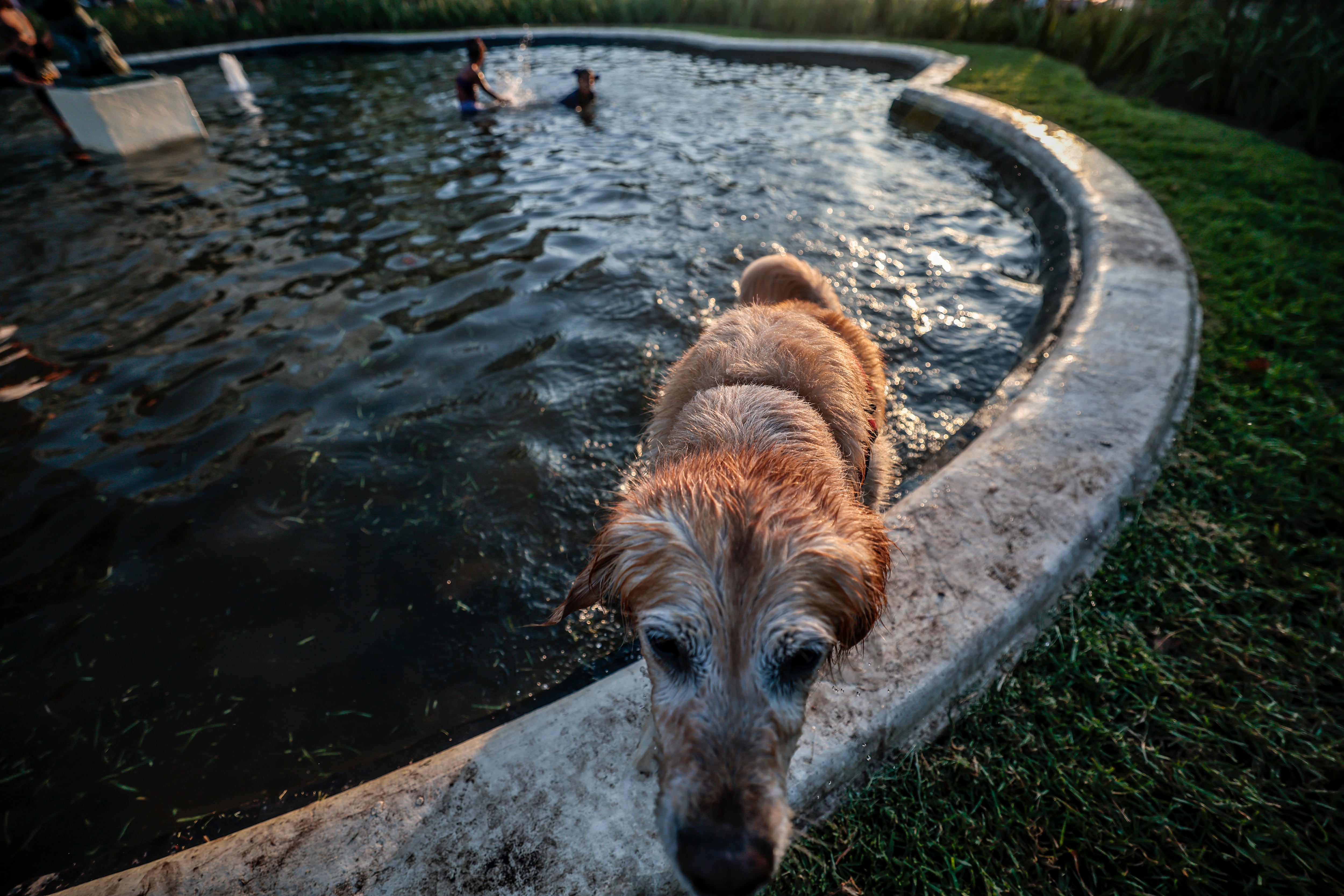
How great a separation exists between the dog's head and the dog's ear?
0.02m

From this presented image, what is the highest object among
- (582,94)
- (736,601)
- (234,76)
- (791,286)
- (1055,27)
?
(1055,27)

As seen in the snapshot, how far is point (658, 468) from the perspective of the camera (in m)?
2.77

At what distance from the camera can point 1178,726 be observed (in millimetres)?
2381

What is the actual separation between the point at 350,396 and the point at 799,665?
189 inches

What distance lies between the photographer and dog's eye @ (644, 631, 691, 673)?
192cm

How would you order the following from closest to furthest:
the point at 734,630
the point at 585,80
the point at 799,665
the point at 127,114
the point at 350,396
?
1. the point at 734,630
2. the point at 799,665
3. the point at 350,396
4. the point at 127,114
5. the point at 585,80

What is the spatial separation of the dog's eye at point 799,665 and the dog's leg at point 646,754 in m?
0.56

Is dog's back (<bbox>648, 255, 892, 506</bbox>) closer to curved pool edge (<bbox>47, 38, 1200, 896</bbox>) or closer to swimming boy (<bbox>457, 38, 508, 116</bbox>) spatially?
curved pool edge (<bbox>47, 38, 1200, 896</bbox>)

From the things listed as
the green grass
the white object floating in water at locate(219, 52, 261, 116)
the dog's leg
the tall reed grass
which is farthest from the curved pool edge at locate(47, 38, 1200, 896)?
the white object floating in water at locate(219, 52, 261, 116)

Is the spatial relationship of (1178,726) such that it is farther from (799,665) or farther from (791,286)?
(791,286)

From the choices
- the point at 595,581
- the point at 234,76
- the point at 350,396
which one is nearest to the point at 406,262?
the point at 350,396

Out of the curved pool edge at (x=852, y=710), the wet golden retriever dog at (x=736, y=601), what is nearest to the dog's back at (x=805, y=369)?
the wet golden retriever dog at (x=736, y=601)

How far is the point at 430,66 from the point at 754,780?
21.5 m

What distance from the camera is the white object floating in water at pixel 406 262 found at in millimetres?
7004
